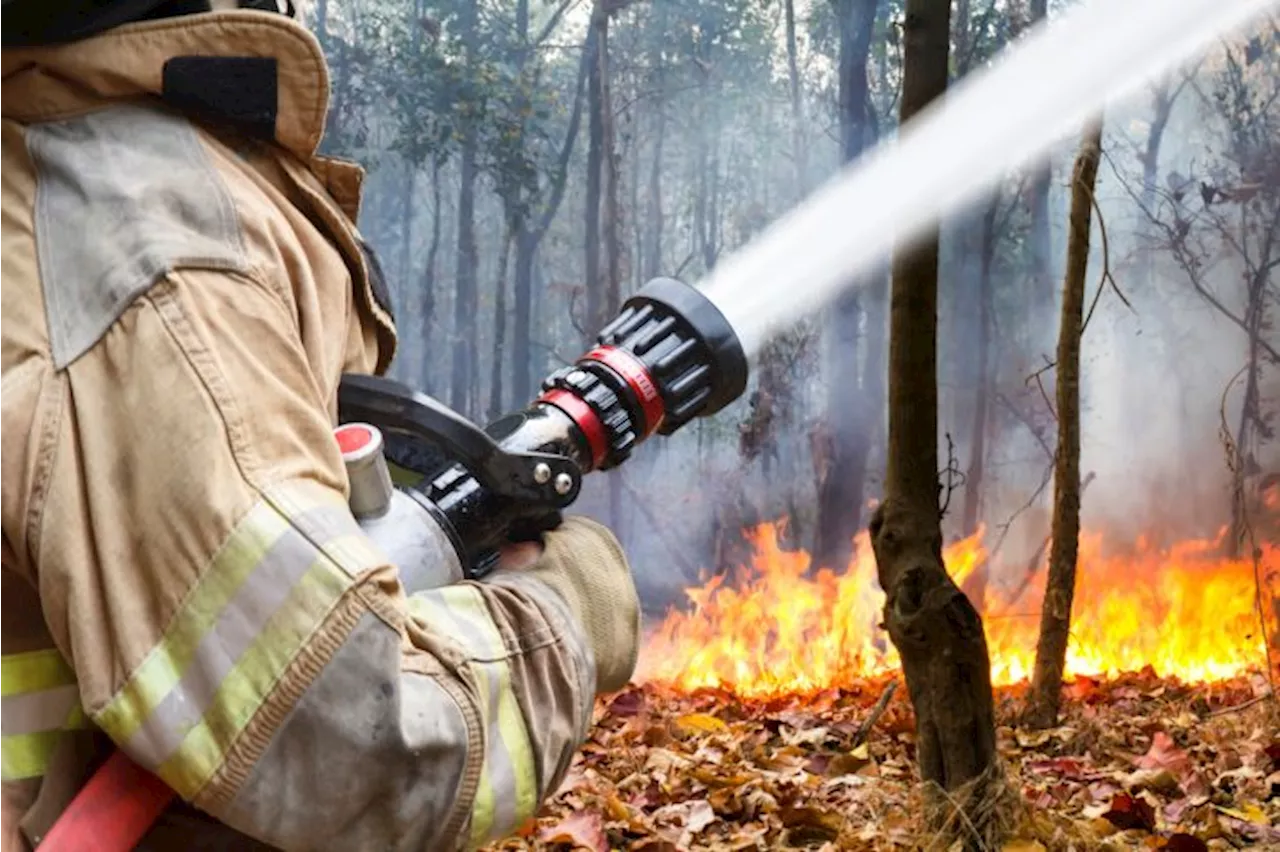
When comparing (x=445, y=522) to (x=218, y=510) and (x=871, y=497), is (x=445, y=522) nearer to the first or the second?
(x=218, y=510)

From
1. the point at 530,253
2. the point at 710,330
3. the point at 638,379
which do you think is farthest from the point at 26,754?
the point at 530,253

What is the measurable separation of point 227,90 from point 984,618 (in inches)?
336

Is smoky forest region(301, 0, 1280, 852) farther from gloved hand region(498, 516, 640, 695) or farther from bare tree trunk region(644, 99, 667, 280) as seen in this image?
gloved hand region(498, 516, 640, 695)

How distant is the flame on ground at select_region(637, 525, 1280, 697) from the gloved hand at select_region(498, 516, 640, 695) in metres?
6.54

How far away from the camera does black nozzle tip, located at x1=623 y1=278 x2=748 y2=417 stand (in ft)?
5.66

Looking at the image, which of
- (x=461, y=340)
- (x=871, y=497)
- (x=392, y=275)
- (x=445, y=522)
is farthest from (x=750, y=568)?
(x=445, y=522)

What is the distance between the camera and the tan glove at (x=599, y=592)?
1.34m

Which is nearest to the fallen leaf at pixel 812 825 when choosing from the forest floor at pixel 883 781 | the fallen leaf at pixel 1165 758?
the forest floor at pixel 883 781

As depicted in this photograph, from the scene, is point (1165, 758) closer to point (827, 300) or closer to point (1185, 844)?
point (1185, 844)

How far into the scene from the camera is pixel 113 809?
106 cm

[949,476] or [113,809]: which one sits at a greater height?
[949,476]

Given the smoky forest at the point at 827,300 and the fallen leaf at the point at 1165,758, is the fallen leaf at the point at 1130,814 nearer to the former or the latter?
the fallen leaf at the point at 1165,758

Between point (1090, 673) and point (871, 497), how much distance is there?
2660mm

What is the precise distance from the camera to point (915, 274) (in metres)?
3.45
